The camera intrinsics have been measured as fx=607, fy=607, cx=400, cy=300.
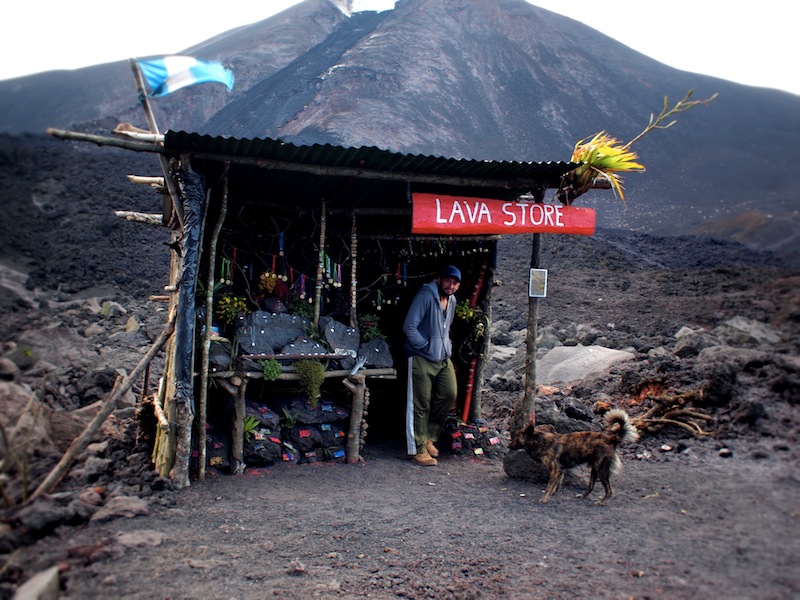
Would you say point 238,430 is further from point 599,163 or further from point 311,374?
point 599,163

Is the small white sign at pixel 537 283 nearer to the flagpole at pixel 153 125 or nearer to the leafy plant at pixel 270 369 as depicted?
the leafy plant at pixel 270 369

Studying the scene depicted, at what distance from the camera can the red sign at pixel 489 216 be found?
6195 mm

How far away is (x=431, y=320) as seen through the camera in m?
6.60

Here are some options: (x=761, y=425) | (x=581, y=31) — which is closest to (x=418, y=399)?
(x=761, y=425)

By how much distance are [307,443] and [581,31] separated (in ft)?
162

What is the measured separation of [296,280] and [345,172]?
5.58 ft

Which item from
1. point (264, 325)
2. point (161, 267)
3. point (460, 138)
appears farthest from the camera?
point (460, 138)

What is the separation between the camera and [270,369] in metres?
6.01

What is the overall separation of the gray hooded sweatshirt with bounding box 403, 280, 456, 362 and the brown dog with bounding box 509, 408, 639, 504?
137 cm

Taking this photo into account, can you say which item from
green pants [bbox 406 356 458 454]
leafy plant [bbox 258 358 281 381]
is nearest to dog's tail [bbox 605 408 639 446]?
green pants [bbox 406 356 458 454]

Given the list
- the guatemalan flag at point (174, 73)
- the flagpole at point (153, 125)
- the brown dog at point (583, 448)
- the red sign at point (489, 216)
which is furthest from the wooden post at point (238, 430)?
the guatemalan flag at point (174, 73)

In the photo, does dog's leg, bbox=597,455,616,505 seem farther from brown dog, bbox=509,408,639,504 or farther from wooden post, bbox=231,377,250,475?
wooden post, bbox=231,377,250,475

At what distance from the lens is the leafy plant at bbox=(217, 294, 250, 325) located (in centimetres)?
617

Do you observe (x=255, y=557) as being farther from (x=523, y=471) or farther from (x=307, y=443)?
(x=523, y=471)
